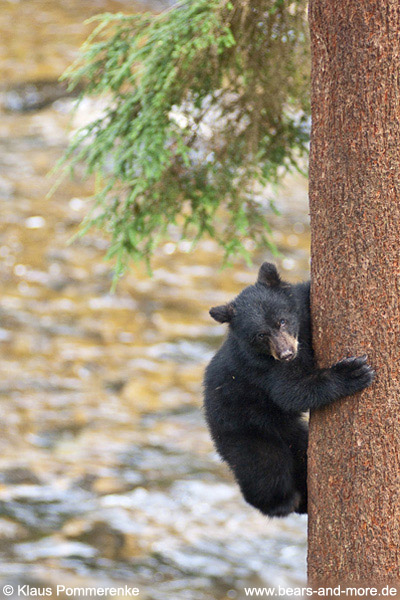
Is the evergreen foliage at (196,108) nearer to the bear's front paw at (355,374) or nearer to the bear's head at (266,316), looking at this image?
the bear's head at (266,316)

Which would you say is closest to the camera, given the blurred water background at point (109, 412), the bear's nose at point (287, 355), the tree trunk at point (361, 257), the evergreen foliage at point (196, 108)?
the tree trunk at point (361, 257)

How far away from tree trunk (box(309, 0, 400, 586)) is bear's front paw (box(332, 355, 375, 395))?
3 centimetres

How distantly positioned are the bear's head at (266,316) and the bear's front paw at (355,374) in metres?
0.36

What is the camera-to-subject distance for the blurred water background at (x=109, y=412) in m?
7.56

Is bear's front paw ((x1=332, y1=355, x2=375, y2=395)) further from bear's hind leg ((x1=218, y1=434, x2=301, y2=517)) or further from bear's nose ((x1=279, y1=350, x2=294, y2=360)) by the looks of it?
bear's hind leg ((x1=218, y1=434, x2=301, y2=517))

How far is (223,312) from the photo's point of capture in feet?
10.8

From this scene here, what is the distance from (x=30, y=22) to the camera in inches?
703

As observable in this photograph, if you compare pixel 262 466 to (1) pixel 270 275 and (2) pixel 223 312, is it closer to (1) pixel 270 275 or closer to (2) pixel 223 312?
(2) pixel 223 312

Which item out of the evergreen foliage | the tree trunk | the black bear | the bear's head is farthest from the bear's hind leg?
the evergreen foliage

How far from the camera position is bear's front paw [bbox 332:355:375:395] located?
2590 mm

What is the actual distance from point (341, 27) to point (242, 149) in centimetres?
164

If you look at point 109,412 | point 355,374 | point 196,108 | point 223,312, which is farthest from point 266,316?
point 109,412

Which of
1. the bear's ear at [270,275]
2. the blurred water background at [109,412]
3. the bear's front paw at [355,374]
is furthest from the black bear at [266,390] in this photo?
the blurred water background at [109,412]

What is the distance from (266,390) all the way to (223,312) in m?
0.38
